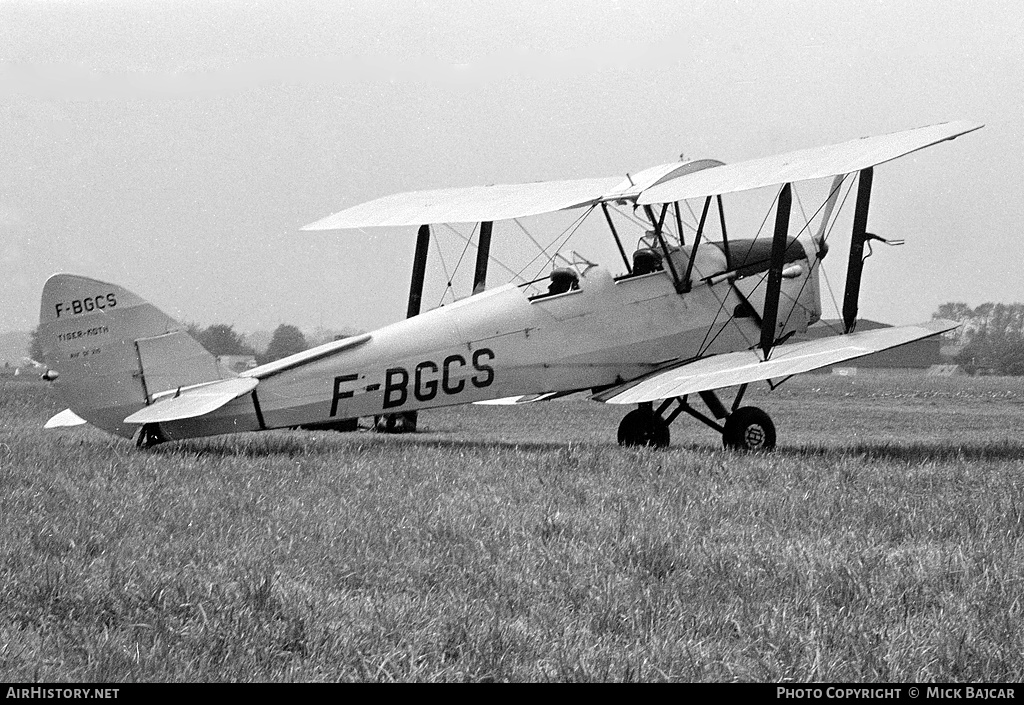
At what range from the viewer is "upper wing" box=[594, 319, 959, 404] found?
1136cm

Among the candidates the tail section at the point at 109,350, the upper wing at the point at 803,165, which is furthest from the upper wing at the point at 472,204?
the tail section at the point at 109,350

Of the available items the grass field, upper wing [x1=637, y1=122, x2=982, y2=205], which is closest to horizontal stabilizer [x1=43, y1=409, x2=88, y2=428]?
the grass field

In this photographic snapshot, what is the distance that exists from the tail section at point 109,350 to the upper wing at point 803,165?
4.96 m

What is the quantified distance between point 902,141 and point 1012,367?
76.3 m

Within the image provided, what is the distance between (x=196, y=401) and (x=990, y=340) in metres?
97.0

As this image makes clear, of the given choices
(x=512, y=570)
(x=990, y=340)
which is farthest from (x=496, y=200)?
(x=990, y=340)

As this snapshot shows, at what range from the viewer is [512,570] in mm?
5414

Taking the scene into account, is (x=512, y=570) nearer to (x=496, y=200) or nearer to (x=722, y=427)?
(x=722, y=427)

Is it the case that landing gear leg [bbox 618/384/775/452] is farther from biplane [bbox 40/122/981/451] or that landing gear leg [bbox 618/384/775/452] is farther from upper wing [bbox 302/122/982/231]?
upper wing [bbox 302/122/982/231]

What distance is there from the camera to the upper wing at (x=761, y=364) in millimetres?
11359

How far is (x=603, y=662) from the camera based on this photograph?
4070 millimetres

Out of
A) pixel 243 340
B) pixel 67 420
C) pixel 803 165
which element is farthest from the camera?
pixel 243 340

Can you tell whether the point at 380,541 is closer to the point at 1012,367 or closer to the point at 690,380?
the point at 690,380

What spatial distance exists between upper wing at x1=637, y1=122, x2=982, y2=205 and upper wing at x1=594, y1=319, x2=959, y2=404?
1.70 metres
